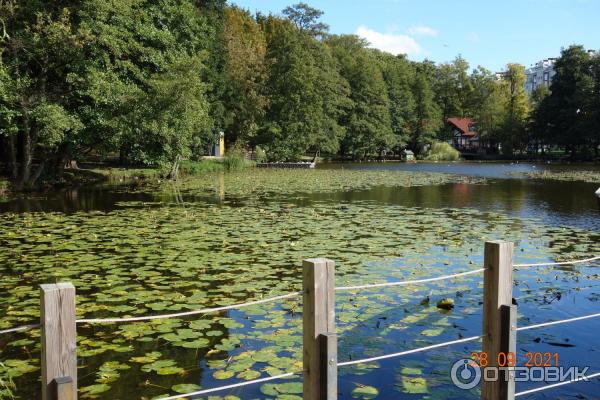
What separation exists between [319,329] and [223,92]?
128ft

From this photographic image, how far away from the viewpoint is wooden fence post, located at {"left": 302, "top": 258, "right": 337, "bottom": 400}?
306 cm

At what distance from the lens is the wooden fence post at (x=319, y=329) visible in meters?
3.06

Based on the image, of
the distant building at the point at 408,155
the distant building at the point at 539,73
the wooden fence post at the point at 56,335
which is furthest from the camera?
the distant building at the point at 539,73

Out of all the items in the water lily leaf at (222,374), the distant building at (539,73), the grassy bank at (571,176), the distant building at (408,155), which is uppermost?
the distant building at (539,73)

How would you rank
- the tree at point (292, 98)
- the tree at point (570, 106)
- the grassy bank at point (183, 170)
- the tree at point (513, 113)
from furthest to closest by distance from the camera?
the tree at point (513, 113) < the tree at point (570, 106) < the tree at point (292, 98) < the grassy bank at point (183, 170)

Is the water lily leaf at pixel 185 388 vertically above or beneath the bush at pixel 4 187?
beneath

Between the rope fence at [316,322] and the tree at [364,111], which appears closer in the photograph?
the rope fence at [316,322]

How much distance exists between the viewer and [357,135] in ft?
204

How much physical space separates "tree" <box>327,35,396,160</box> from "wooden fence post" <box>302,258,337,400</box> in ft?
194

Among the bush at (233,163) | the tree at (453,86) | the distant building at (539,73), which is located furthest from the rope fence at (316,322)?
the distant building at (539,73)

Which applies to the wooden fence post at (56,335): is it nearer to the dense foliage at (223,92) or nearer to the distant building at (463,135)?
the dense foliage at (223,92)

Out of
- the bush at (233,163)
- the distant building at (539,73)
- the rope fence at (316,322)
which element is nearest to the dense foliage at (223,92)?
the bush at (233,163)

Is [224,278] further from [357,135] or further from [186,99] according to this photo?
[357,135]

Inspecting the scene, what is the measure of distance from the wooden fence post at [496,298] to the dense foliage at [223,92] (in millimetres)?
4383
